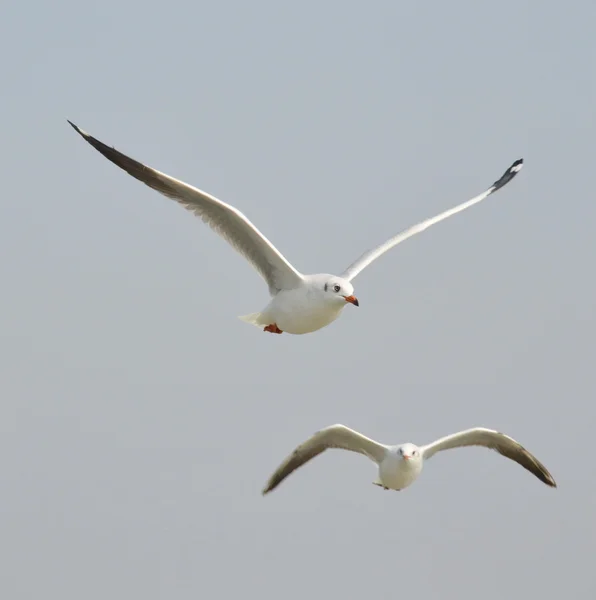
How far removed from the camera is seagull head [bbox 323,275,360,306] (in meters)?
17.4

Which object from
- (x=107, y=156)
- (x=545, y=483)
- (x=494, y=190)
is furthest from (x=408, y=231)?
(x=107, y=156)

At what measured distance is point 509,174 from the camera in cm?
2452

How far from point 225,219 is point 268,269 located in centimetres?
118

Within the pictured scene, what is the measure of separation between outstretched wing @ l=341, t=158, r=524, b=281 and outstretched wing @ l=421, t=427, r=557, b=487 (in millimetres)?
2989

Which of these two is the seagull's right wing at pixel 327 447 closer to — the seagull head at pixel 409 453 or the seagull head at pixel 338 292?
the seagull head at pixel 409 453

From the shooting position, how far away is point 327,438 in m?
20.7

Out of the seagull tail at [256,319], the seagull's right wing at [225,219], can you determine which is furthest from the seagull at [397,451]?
the seagull's right wing at [225,219]

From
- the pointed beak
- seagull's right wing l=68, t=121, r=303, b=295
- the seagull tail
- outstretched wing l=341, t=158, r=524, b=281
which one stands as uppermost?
outstretched wing l=341, t=158, r=524, b=281

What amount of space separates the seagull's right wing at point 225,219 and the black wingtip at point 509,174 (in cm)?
681

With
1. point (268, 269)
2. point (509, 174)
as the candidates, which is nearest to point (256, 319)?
point (268, 269)

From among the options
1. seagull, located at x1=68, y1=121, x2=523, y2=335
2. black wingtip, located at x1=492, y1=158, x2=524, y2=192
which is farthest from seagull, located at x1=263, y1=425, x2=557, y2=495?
black wingtip, located at x1=492, y1=158, x2=524, y2=192

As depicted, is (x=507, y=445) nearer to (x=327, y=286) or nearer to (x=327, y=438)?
(x=327, y=438)

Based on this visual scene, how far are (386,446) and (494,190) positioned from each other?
5.54 metres

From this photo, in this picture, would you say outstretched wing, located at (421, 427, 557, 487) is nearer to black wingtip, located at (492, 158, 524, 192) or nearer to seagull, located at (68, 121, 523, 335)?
seagull, located at (68, 121, 523, 335)
